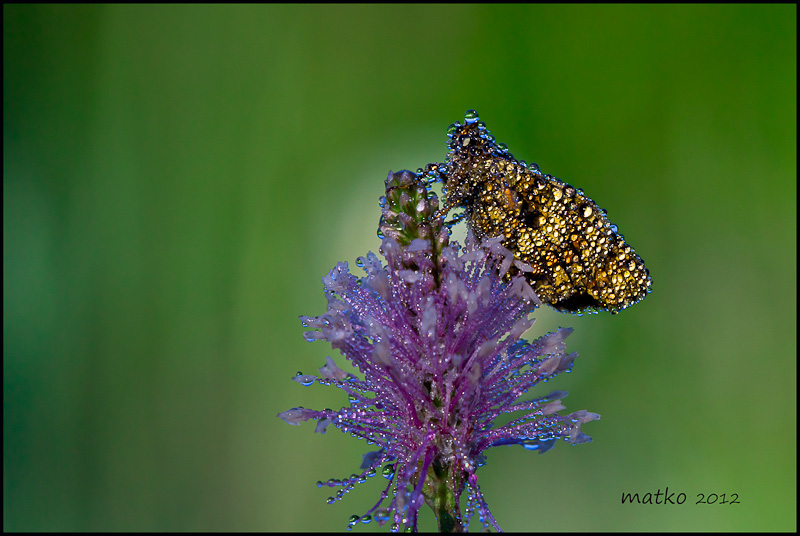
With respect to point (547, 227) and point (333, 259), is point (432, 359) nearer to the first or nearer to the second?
point (547, 227)

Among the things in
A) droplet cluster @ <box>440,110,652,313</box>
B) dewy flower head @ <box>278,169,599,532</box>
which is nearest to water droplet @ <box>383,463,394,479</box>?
dewy flower head @ <box>278,169,599,532</box>

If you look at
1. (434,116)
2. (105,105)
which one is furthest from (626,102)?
(105,105)

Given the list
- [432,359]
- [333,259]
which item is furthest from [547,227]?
[333,259]

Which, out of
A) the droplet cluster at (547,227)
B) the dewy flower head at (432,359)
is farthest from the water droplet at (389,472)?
the droplet cluster at (547,227)

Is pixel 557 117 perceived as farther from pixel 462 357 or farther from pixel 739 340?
pixel 462 357

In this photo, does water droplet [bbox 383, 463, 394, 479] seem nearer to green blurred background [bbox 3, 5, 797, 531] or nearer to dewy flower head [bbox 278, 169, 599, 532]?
dewy flower head [bbox 278, 169, 599, 532]
